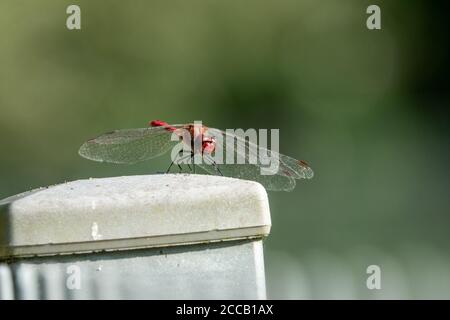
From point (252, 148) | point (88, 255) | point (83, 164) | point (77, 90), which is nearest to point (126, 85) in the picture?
point (77, 90)

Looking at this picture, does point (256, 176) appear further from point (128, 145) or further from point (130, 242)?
point (130, 242)

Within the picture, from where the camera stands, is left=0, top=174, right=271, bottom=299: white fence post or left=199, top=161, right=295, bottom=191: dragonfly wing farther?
left=199, top=161, right=295, bottom=191: dragonfly wing

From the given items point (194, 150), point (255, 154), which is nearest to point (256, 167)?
point (255, 154)

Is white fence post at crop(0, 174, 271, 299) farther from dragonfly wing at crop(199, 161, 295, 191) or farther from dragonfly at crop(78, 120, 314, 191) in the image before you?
dragonfly wing at crop(199, 161, 295, 191)

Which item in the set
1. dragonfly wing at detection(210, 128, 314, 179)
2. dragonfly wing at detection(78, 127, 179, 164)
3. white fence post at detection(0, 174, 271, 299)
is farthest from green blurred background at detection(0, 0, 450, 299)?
white fence post at detection(0, 174, 271, 299)

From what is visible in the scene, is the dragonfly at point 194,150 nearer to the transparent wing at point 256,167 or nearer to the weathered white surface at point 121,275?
the transparent wing at point 256,167

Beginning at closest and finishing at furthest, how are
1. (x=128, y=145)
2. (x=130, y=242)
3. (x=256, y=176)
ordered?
(x=130, y=242), (x=128, y=145), (x=256, y=176)

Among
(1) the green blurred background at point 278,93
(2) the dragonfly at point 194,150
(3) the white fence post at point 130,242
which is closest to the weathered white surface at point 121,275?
(3) the white fence post at point 130,242
